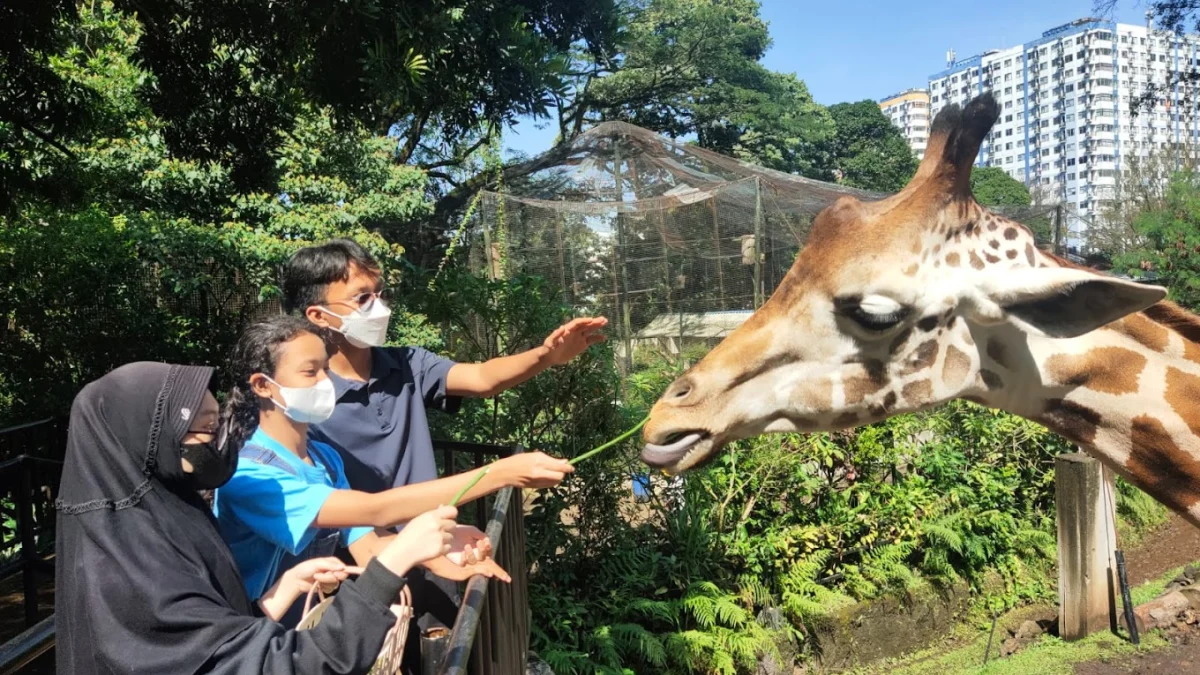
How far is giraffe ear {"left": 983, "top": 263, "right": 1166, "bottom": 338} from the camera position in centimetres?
209

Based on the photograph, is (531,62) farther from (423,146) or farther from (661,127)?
(661,127)

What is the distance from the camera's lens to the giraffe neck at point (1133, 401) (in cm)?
238

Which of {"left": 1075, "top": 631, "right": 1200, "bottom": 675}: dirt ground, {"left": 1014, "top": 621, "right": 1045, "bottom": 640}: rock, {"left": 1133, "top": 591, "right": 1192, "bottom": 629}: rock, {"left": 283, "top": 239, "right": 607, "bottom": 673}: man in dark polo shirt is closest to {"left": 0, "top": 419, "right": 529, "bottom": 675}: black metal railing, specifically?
{"left": 283, "top": 239, "right": 607, "bottom": 673}: man in dark polo shirt

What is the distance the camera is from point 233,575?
66.9 inches

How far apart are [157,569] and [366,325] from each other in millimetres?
1203

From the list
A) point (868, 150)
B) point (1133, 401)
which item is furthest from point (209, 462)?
point (868, 150)

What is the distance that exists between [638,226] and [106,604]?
1007cm

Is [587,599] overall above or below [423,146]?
below

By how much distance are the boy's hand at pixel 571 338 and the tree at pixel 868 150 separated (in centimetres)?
2986

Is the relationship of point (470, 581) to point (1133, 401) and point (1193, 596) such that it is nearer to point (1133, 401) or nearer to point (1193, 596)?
point (1133, 401)

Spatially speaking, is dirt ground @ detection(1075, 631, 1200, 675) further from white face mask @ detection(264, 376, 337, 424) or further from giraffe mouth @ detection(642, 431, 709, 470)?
white face mask @ detection(264, 376, 337, 424)

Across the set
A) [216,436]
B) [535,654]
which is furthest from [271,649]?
[535,654]

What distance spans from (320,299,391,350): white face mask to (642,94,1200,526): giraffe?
90 centimetres

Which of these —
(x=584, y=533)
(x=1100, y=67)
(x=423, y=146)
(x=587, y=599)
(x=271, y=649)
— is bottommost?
(x=587, y=599)
